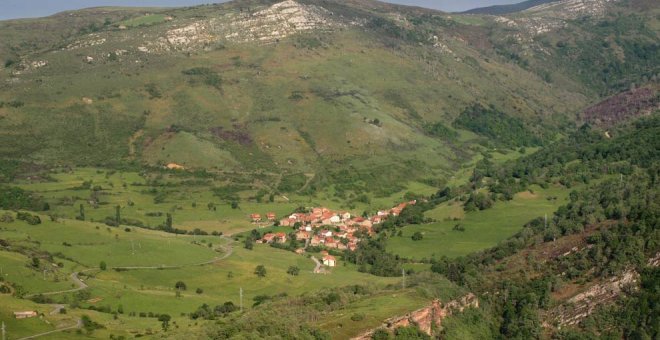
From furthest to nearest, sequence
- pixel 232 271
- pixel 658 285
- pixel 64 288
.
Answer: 1. pixel 232 271
2. pixel 64 288
3. pixel 658 285

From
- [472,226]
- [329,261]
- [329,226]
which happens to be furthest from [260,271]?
[329,226]

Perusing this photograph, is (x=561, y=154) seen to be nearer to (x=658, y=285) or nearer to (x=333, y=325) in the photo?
(x=658, y=285)

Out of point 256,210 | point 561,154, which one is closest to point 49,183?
point 256,210

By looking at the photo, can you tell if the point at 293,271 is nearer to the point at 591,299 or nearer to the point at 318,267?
the point at 318,267

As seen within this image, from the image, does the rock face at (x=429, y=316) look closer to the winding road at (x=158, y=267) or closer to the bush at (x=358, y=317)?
the bush at (x=358, y=317)

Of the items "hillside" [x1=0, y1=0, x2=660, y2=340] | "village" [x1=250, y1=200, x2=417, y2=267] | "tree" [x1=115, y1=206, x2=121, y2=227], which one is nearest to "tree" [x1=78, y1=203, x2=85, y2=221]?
"hillside" [x1=0, y1=0, x2=660, y2=340]

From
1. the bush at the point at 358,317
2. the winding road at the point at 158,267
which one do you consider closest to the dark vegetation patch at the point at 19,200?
the winding road at the point at 158,267

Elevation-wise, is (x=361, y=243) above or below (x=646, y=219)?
below
